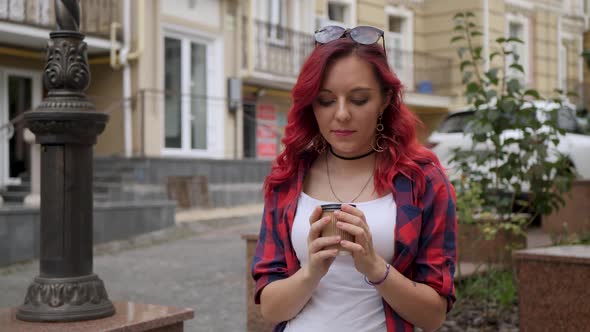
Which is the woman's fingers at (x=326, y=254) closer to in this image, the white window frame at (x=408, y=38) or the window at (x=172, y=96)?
the window at (x=172, y=96)

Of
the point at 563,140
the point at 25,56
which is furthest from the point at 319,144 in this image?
the point at 25,56

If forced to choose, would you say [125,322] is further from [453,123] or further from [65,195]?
[453,123]

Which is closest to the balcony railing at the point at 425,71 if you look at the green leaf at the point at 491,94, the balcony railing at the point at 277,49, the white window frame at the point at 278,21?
the balcony railing at the point at 277,49

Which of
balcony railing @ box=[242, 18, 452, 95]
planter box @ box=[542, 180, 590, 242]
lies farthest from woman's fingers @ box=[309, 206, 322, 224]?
balcony railing @ box=[242, 18, 452, 95]

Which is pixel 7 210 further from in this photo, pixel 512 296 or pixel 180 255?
pixel 512 296

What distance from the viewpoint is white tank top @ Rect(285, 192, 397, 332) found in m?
2.15

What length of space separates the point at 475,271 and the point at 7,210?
5.42 m

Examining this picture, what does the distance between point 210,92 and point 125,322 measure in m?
13.8

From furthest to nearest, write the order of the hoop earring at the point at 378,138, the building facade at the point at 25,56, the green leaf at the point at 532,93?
the building facade at the point at 25,56, the green leaf at the point at 532,93, the hoop earring at the point at 378,138

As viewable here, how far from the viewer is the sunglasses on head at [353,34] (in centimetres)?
222

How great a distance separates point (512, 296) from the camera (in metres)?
5.53

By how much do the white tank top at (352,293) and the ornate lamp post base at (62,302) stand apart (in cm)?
179

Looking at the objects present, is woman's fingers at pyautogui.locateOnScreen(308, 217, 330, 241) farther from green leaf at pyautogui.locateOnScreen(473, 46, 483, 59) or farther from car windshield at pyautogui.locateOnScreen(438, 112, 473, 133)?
car windshield at pyautogui.locateOnScreen(438, 112, 473, 133)

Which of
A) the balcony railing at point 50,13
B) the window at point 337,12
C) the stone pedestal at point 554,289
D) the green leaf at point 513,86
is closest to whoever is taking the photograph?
the stone pedestal at point 554,289
